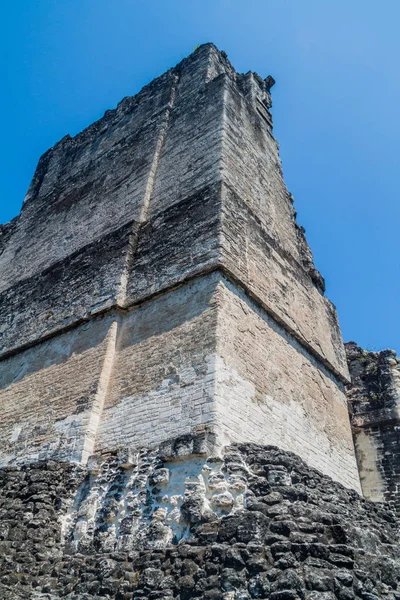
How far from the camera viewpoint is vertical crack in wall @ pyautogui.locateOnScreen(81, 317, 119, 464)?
627cm

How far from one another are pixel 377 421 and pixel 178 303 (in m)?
4.96

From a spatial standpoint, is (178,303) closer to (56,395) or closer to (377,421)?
(56,395)

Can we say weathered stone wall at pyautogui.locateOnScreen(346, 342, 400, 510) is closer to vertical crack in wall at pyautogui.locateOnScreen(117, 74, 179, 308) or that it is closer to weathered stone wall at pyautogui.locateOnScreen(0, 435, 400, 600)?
weathered stone wall at pyautogui.locateOnScreen(0, 435, 400, 600)

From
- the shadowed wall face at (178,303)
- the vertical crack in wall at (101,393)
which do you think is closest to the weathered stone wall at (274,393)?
the shadowed wall face at (178,303)

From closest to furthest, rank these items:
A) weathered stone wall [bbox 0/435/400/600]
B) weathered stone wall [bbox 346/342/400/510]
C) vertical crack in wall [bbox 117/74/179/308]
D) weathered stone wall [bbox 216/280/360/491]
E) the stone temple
Result: weathered stone wall [bbox 0/435/400/600] < the stone temple < weathered stone wall [bbox 216/280/360/491] < vertical crack in wall [bbox 117/74/179/308] < weathered stone wall [bbox 346/342/400/510]

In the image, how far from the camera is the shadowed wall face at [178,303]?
623 centimetres

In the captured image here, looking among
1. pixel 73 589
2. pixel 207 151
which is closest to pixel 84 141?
pixel 207 151

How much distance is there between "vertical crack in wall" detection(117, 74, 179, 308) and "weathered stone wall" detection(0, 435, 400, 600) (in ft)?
9.74

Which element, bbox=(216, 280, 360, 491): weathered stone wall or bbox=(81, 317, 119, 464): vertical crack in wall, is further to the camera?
bbox=(81, 317, 119, 464): vertical crack in wall

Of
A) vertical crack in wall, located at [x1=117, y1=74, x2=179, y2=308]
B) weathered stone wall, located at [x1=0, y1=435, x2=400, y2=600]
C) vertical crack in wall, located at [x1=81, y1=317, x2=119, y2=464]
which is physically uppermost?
vertical crack in wall, located at [x1=117, y1=74, x2=179, y2=308]

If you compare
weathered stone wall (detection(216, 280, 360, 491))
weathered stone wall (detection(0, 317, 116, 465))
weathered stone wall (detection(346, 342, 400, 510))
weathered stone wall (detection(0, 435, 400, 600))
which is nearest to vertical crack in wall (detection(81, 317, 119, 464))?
weathered stone wall (detection(0, 317, 116, 465))

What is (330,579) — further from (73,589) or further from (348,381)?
(348,381)

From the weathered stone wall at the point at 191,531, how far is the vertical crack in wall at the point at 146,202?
2.97m

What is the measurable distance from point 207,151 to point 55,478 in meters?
6.35
